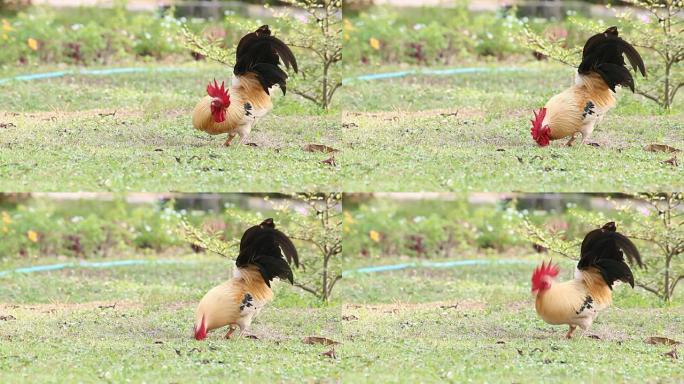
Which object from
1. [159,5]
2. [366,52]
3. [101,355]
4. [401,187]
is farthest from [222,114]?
[159,5]

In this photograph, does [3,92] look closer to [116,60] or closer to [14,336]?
[116,60]

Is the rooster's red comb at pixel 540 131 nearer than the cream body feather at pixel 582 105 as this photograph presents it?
No

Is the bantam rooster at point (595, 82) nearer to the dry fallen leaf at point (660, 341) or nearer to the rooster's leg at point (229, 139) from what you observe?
the dry fallen leaf at point (660, 341)

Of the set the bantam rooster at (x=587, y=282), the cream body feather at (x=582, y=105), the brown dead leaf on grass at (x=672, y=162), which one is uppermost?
the cream body feather at (x=582, y=105)

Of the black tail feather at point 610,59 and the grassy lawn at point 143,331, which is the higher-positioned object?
the black tail feather at point 610,59

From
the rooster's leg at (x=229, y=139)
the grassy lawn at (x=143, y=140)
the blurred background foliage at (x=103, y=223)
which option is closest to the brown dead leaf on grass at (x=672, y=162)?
the grassy lawn at (x=143, y=140)

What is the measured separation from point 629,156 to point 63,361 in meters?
6.10

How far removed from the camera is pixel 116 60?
54.4 feet

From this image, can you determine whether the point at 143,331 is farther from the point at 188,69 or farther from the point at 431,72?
the point at 431,72

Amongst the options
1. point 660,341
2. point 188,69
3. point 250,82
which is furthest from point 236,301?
point 188,69

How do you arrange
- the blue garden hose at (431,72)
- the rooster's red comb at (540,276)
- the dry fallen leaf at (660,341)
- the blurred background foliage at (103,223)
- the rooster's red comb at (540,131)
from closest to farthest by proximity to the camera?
the rooster's red comb at (540,276)
the dry fallen leaf at (660,341)
the rooster's red comb at (540,131)
the blue garden hose at (431,72)
the blurred background foliage at (103,223)

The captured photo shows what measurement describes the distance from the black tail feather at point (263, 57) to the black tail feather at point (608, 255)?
3.45 metres

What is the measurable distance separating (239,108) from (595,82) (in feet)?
11.6

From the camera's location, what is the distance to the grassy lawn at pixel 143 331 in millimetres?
10617
